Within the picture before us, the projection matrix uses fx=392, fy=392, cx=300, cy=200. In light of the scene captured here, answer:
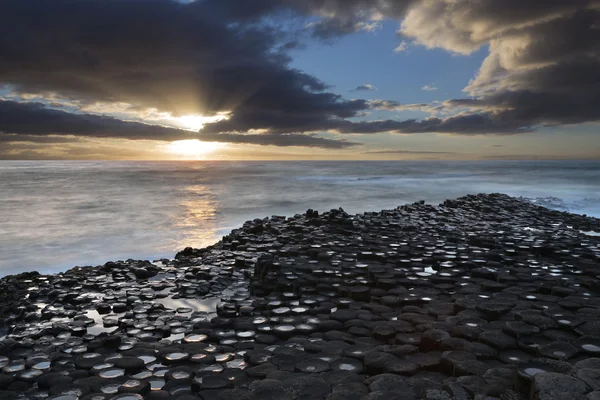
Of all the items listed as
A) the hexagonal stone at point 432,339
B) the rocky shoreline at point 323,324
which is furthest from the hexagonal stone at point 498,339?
the hexagonal stone at point 432,339

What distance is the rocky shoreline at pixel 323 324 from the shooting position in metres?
3.64

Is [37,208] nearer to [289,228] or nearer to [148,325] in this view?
[289,228]

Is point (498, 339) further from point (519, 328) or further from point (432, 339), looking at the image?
point (432, 339)

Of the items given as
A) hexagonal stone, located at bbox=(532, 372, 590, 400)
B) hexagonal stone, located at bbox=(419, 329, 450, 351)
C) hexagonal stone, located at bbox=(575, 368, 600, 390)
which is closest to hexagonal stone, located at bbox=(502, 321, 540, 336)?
hexagonal stone, located at bbox=(419, 329, 450, 351)

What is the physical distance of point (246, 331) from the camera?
511 centimetres

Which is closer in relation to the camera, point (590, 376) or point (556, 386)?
point (556, 386)

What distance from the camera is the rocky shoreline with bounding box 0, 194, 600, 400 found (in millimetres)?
3645

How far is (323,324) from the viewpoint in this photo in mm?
5121

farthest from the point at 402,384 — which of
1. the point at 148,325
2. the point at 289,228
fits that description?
the point at 289,228

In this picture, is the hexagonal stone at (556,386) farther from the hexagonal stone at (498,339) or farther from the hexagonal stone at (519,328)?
the hexagonal stone at (519,328)

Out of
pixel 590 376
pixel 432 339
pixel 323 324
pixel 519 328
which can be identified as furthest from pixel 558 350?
pixel 323 324

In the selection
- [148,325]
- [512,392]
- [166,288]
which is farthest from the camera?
[166,288]

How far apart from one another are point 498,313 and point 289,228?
7.50m

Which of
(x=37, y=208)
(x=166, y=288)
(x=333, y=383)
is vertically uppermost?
(x=333, y=383)
